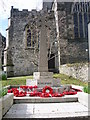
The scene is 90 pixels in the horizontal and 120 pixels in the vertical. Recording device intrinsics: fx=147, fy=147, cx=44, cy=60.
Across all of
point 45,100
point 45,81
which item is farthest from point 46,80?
point 45,100

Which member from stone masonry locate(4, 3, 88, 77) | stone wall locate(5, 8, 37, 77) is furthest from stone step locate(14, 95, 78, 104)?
stone wall locate(5, 8, 37, 77)

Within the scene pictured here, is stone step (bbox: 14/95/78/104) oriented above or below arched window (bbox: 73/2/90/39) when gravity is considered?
below

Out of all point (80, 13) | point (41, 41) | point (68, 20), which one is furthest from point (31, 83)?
point (80, 13)

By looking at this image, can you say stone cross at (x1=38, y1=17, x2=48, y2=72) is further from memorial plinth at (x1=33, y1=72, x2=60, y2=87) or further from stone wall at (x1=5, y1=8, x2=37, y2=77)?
stone wall at (x1=5, y1=8, x2=37, y2=77)

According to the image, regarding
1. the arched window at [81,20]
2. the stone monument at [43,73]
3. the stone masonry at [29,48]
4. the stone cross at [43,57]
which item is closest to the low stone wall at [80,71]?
the stone monument at [43,73]

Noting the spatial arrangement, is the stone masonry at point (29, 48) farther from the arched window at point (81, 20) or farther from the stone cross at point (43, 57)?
the stone cross at point (43, 57)

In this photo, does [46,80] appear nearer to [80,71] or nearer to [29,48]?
[80,71]

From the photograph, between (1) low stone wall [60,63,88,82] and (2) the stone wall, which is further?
(2) the stone wall

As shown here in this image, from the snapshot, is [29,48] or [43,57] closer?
[43,57]

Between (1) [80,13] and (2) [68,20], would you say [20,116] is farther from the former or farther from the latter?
(1) [80,13]

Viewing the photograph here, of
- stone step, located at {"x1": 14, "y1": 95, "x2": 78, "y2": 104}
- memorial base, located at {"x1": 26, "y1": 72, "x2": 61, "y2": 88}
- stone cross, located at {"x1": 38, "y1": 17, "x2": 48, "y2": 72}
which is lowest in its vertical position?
stone step, located at {"x1": 14, "y1": 95, "x2": 78, "y2": 104}

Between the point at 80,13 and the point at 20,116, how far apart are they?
70.1ft

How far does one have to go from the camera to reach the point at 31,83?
8508 mm

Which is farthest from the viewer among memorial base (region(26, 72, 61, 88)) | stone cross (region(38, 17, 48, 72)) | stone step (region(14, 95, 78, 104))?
stone cross (region(38, 17, 48, 72))
